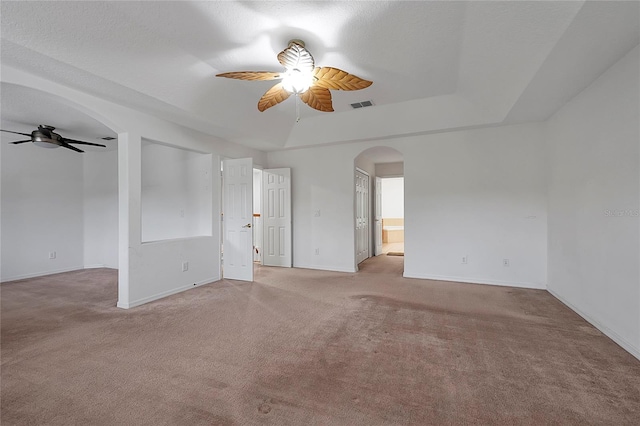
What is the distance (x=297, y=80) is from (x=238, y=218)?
9.70 ft

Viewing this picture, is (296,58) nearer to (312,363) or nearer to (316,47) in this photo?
(316,47)

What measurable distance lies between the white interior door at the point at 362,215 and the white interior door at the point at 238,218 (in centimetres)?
253

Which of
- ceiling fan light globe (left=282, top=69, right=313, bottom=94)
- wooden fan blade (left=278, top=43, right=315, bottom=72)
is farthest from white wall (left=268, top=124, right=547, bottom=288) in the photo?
wooden fan blade (left=278, top=43, right=315, bottom=72)

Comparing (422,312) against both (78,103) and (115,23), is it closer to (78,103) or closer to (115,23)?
(115,23)

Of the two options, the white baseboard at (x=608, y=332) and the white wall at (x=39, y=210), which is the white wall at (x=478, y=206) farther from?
the white wall at (x=39, y=210)

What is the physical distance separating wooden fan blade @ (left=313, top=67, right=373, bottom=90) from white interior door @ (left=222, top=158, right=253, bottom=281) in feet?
8.42

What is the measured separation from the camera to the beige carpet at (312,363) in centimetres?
175

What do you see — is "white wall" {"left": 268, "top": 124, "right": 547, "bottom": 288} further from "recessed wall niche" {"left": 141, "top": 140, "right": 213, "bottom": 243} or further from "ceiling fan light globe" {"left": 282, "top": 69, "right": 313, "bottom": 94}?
"ceiling fan light globe" {"left": 282, "top": 69, "right": 313, "bottom": 94}

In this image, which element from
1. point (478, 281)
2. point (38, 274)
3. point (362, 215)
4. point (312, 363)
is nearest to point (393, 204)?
point (362, 215)

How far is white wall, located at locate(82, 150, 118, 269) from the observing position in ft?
20.7

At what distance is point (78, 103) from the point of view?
3.13m

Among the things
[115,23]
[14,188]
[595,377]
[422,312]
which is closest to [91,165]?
[14,188]

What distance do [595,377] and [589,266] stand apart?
4.97 feet

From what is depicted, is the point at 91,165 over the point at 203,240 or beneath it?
over
